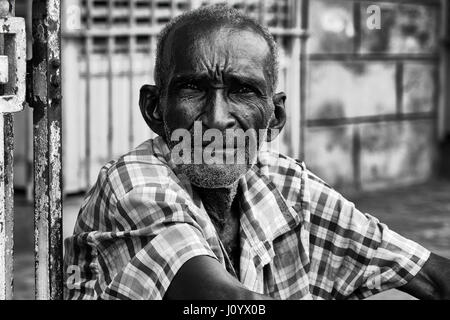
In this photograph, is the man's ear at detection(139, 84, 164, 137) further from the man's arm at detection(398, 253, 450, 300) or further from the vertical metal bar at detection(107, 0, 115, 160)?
the vertical metal bar at detection(107, 0, 115, 160)

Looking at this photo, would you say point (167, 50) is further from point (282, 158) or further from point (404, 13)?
point (404, 13)

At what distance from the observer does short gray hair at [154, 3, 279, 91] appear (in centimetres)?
231

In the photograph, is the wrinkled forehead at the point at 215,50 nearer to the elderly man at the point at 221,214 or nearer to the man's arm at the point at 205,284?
the elderly man at the point at 221,214

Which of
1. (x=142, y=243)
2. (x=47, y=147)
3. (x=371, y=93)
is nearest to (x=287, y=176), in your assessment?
(x=142, y=243)

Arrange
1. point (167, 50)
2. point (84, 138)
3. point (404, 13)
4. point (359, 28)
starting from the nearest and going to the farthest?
point (167, 50) → point (84, 138) → point (359, 28) → point (404, 13)

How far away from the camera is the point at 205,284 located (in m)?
1.98

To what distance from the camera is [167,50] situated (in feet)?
7.70

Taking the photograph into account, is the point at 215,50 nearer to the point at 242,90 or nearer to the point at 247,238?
the point at 242,90

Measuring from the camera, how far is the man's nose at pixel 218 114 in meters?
2.24

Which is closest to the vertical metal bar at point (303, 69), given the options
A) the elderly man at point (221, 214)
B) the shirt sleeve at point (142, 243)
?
the elderly man at point (221, 214)

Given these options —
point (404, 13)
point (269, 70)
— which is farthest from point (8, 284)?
point (404, 13)

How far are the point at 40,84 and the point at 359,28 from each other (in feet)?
21.9

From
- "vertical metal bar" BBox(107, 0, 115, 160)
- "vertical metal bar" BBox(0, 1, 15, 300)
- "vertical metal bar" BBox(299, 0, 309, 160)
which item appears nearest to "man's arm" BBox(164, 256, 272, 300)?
"vertical metal bar" BBox(0, 1, 15, 300)
